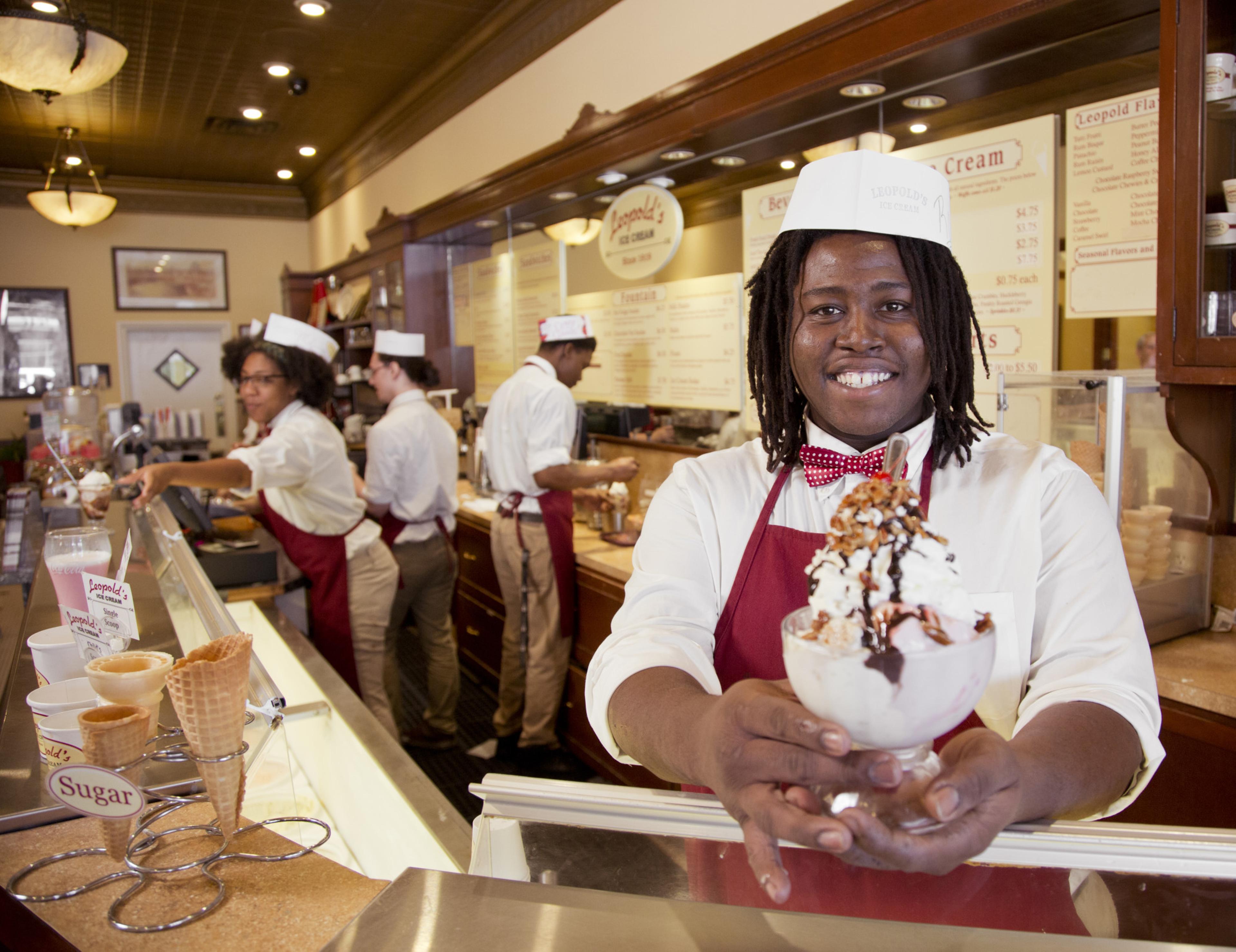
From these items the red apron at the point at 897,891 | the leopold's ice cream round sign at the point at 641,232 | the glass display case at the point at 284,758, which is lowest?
the glass display case at the point at 284,758

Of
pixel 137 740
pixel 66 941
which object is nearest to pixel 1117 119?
pixel 137 740

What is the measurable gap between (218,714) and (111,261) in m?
9.95

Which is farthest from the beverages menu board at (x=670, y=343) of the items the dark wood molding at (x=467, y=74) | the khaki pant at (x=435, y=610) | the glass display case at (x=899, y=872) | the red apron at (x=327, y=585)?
the glass display case at (x=899, y=872)

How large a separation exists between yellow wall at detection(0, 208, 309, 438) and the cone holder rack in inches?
341

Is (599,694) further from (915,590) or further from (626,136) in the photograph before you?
(626,136)

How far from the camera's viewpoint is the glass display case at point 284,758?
1146 mm

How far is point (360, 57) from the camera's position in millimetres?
5910

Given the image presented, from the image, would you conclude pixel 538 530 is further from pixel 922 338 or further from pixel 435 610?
pixel 922 338

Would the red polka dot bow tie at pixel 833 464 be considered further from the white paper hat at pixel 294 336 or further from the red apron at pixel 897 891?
the white paper hat at pixel 294 336

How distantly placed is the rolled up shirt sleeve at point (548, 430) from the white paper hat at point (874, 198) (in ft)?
9.31

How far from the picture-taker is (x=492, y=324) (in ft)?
19.1

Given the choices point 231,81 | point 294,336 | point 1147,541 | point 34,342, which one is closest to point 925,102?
point 1147,541

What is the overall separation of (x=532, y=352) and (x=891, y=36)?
3105mm

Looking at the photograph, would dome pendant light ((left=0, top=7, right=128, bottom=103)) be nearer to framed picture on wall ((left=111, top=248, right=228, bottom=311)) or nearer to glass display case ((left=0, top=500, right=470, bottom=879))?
glass display case ((left=0, top=500, right=470, bottom=879))
